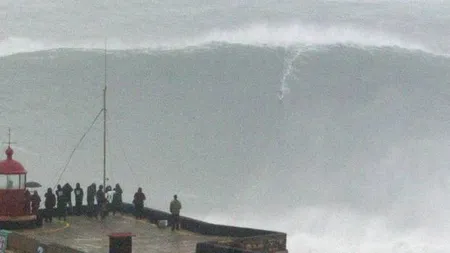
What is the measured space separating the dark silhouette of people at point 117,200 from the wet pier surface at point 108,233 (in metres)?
0.37

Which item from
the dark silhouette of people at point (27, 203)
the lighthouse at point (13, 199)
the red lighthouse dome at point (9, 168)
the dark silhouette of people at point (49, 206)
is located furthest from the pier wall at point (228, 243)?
the dark silhouette of people at point (49, 206)

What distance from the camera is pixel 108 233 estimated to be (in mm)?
22047

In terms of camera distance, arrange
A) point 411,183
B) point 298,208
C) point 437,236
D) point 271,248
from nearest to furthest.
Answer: point 271,248 → point 437,236 → point 298,208 → point 411,183

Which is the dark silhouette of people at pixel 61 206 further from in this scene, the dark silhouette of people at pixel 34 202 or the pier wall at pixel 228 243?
the pier wall at pixel 228 243

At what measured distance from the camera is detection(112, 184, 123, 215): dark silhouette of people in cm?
2444

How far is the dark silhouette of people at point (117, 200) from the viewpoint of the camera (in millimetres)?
24438

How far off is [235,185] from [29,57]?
20.7 meters

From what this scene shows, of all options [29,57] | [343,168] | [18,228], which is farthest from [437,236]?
[29,57]

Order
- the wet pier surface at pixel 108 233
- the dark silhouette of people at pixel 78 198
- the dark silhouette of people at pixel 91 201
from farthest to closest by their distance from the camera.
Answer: the dark silhouette of people at pixel 78 198, the dark silhouette of people at pixel 91 201, the wet pier surface at pixel 108 233

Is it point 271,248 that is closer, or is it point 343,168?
point 271,248

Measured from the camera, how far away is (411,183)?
127ft

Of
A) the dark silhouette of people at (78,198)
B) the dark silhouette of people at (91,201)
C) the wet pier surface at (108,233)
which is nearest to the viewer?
the wet pier surface at (108,233)

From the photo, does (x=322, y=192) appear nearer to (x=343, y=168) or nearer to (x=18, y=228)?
(x=343, y=168)

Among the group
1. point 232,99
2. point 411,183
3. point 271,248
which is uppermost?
point 232,99
